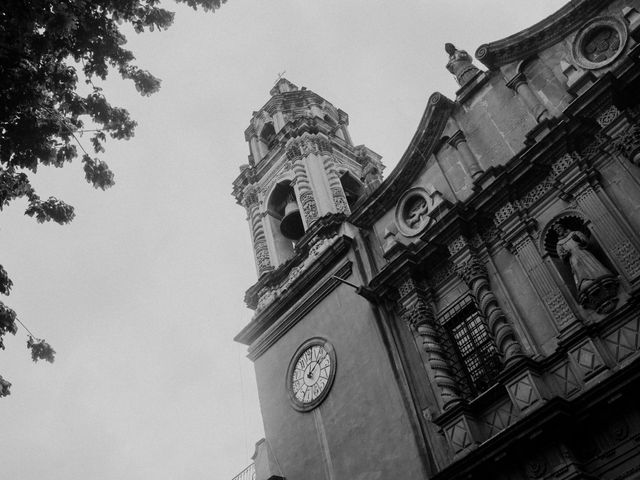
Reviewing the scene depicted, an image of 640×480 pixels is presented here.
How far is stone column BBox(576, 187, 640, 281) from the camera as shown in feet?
31.6

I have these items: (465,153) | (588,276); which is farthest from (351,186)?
(588,276)

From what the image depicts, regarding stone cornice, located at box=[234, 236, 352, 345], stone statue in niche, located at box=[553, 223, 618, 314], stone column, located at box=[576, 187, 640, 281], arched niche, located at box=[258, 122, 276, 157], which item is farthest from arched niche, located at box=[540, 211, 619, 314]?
arched niche, located at box=[258, 122, 276, 157]

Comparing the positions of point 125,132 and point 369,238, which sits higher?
point 369,238

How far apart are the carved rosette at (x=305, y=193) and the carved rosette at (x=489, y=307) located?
586 cm

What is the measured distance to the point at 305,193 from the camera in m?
17.8

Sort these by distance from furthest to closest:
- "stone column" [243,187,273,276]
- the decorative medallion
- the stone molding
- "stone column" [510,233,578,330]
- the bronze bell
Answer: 1. the bronze bell
2. "stone column" [243,187,273,276]
3. the stone molding
4. the decorative medallion
5. "stone column" [510,233,578,330]

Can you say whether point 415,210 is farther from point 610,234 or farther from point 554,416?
point 554,416

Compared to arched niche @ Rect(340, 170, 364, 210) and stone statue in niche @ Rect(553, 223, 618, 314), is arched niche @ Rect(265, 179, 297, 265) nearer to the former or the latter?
arched niche @ Rect(340, 170, 364, 210)

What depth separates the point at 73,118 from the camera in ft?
29.2

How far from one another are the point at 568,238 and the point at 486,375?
2.72 metres

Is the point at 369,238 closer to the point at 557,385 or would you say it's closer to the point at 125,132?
the point at 557,385

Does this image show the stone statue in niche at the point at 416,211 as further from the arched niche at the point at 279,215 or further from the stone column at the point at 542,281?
the arched niche at the point at 279,215

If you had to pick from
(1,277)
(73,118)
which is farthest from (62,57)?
(1,277)

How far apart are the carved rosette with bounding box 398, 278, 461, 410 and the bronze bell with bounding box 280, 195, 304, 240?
20.4 feet
